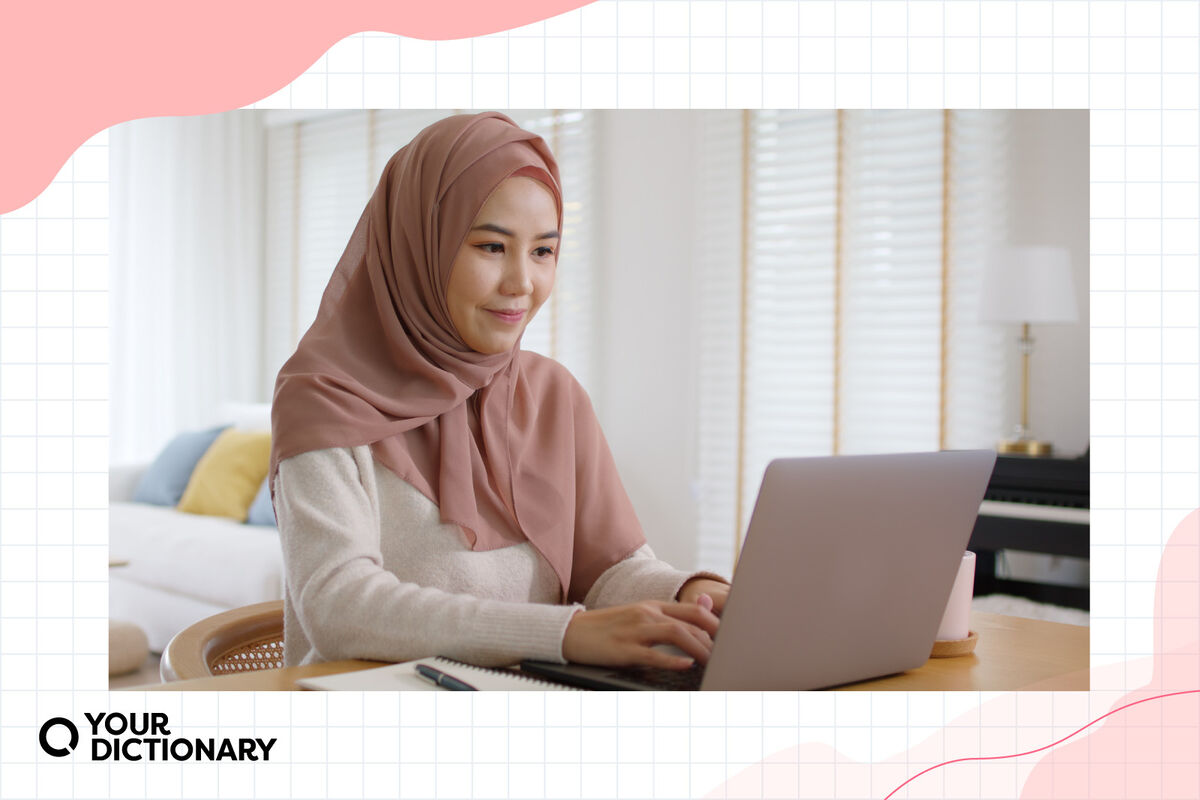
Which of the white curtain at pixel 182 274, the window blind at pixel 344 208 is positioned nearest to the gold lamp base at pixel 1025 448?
the window blind at pixel 344 208

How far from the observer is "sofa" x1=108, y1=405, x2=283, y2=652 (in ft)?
11.5

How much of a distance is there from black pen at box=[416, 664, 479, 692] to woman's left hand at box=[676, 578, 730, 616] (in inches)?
13.1

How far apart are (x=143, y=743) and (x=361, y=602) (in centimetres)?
22

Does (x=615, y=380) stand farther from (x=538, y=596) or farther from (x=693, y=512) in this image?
(x=538, y=596)

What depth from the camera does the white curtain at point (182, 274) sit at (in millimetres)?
5098

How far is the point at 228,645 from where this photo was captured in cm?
136

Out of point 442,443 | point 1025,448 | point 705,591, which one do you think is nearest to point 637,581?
point 705,591

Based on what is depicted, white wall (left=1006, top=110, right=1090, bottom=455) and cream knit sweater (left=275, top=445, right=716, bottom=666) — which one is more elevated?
white wall (left=1006, top=110, right=1090, bottom=455)

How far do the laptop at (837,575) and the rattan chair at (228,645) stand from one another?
433mm

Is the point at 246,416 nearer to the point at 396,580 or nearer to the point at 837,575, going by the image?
the point at 396,580

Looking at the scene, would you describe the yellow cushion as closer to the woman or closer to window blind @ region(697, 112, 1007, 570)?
window blind @ region(697, 112, 1007, 570)

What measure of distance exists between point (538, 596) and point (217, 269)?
A: 4633 mm

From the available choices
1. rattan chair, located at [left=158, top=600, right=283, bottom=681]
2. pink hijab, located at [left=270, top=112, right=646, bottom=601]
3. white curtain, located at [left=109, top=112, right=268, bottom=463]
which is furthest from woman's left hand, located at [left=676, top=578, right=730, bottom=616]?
white curtain, located at [left=109, top=112, right=268, bottom=463]

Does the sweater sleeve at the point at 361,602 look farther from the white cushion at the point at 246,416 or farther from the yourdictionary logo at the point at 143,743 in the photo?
the white cushion at the point at 246,416
